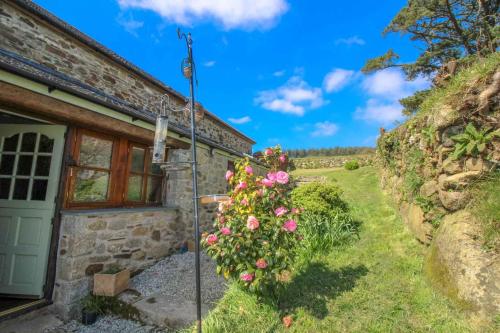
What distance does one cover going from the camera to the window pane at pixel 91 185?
4961mm

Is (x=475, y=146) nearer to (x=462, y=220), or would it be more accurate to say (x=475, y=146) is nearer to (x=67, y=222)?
(x=462, y=220)

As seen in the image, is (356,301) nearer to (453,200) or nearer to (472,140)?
(453,200)

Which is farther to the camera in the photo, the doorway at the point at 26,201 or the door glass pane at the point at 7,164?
the door glass pane at the point at 7,164

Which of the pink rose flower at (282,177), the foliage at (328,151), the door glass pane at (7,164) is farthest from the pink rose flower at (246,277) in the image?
the foliage at (328,151)

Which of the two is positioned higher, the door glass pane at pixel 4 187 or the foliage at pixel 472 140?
the foliage at pixel 472 140

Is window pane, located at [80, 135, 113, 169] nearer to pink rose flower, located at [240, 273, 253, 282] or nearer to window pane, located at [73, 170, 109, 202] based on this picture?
window pane, located at [73, 170, 109, 202]

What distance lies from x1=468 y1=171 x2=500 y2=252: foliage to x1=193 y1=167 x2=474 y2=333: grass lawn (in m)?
0.90

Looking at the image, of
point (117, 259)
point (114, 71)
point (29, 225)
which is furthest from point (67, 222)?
point (114, 71)

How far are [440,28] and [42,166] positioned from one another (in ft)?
52.8

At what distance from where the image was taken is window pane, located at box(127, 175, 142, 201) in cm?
594

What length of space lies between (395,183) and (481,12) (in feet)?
32.7

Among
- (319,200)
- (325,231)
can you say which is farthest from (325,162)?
(325,231)

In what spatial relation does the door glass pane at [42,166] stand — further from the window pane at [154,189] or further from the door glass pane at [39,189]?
the window pane at [154,189]

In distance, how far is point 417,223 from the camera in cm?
473
